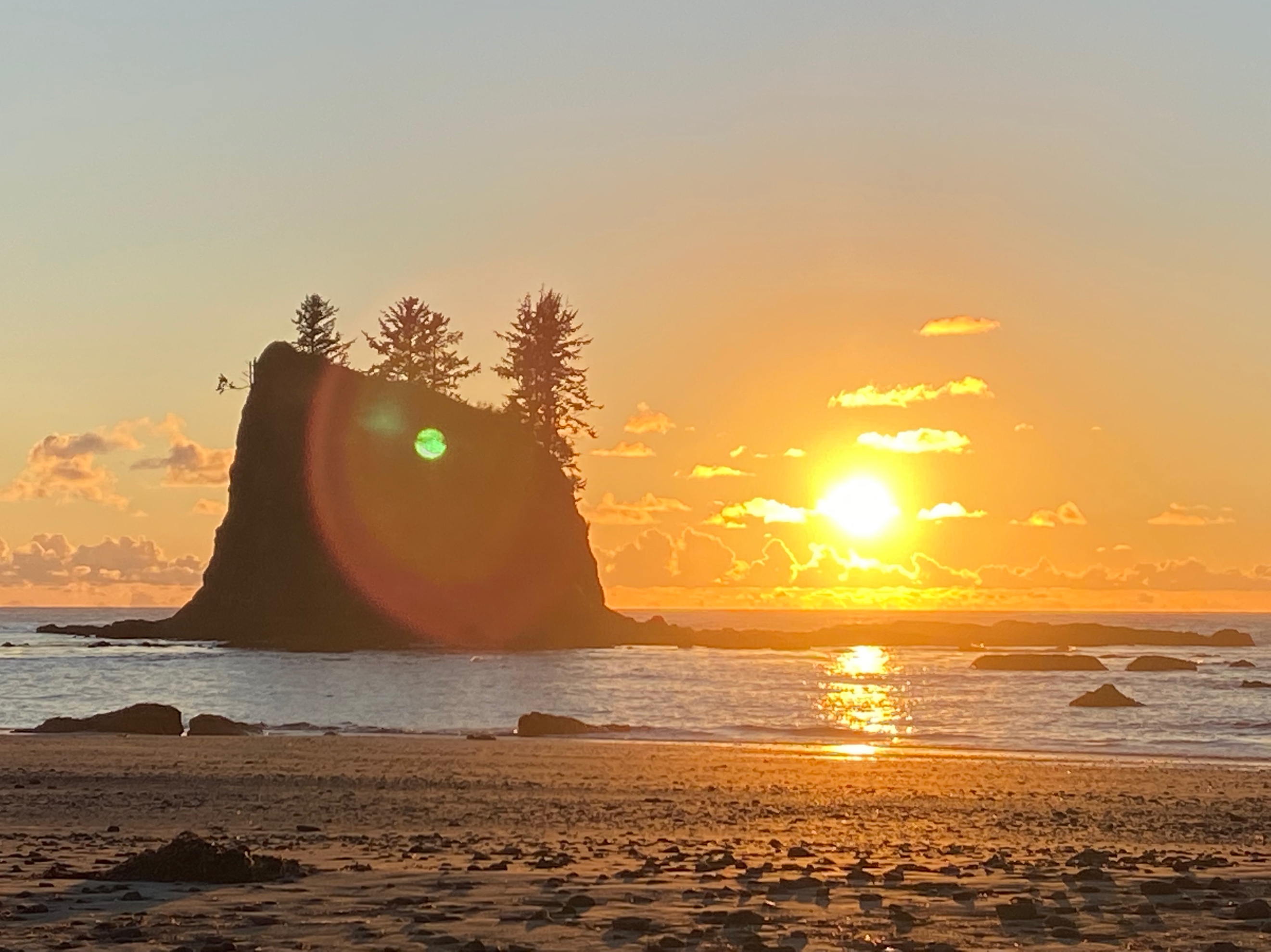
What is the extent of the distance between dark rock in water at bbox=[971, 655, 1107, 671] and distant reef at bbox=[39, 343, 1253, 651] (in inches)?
1268

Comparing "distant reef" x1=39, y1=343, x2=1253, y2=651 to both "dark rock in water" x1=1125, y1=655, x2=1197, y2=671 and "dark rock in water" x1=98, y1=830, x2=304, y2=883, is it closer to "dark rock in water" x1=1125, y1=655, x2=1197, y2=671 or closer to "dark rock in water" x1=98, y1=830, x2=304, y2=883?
"dark rock in water" x1=1125, y1=655, x2=1197, y2=671

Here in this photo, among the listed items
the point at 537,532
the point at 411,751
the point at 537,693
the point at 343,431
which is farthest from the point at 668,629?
the point at 411,751

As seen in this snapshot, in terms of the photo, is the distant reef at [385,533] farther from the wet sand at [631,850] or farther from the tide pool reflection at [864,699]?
the wet sand at [631,850]

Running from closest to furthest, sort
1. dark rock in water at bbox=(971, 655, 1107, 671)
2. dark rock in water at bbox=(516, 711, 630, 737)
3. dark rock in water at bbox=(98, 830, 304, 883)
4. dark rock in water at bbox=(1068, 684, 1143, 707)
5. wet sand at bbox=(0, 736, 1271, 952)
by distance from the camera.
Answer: wet sand at bbox=(0, 736, 1271, 952) < dark rock in water at bbox=(98, 830, 304, 883) < dark rock in water at bbox=(516, 711, 630, 737) < dark rock in water at bbox=(1068, 684, 1143, 707) < dark rock in water at bbox=(971, 655, 1107, 671)

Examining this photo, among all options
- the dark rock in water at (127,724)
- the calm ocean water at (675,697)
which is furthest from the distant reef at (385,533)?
the dark rock in water at (127,724)

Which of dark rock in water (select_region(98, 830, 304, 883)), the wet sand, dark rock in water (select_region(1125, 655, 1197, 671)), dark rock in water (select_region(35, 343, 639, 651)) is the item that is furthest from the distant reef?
dark rock in water (select_region(98, 830, 304, 883))

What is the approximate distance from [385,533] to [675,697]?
43251 mm

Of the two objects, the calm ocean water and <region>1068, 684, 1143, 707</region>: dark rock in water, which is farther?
<region>1068, 684, 1143, 707</region>: dark rock in water

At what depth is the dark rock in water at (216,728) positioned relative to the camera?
116ft

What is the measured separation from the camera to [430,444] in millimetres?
100875

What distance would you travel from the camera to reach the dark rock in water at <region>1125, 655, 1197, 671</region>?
273 feet

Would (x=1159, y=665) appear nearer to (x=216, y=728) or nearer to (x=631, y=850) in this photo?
(x=216, y=728)

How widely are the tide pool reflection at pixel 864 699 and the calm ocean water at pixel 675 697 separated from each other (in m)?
0.22

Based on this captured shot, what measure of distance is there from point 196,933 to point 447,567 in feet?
291
